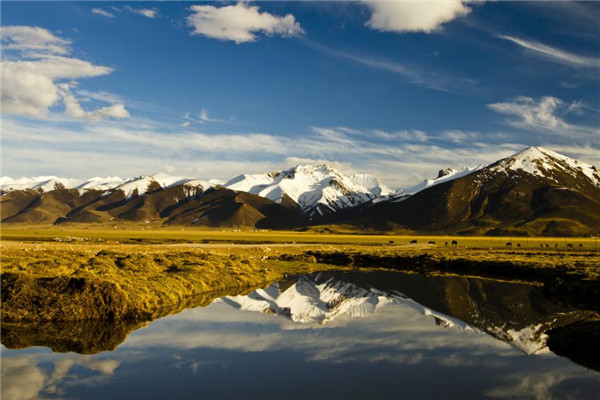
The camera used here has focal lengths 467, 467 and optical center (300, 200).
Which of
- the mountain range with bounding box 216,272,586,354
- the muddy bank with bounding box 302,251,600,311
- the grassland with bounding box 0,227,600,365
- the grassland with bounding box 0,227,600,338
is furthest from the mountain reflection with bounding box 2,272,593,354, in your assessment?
the muddy bank with bounding box 302,251,600,311

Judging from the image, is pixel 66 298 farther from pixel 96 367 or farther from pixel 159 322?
pixel 96 367

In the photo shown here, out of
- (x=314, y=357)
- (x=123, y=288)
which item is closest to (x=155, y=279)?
(x=123, y=288)

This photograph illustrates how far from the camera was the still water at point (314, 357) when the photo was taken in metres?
20.4

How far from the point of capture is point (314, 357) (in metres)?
25.8

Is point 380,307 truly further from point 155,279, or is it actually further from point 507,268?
point 507,268

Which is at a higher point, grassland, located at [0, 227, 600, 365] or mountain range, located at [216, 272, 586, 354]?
grassland, located at [0, 227, 600, 365]

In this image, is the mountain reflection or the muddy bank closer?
the mountain reflection

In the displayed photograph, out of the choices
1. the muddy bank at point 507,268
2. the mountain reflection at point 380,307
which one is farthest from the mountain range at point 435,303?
the muddy bank at point 507,268

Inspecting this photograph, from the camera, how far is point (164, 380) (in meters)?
21.6

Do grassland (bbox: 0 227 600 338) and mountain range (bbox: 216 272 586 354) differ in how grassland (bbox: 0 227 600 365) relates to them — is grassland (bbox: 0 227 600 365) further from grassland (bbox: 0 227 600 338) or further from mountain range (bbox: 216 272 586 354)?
mountain range (bbox: 216 272 586 354)

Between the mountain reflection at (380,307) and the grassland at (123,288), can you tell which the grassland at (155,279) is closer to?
the grassland at (123,288)

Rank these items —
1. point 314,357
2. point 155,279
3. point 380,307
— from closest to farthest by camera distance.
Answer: point 314,357, point 155,279, point 380,307

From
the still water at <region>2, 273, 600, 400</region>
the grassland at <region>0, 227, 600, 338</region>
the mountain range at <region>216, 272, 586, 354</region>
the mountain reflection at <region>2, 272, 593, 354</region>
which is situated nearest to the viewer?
the still water at <region>2, 273, 600, 400</region>

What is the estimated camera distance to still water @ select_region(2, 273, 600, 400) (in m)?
20.4
